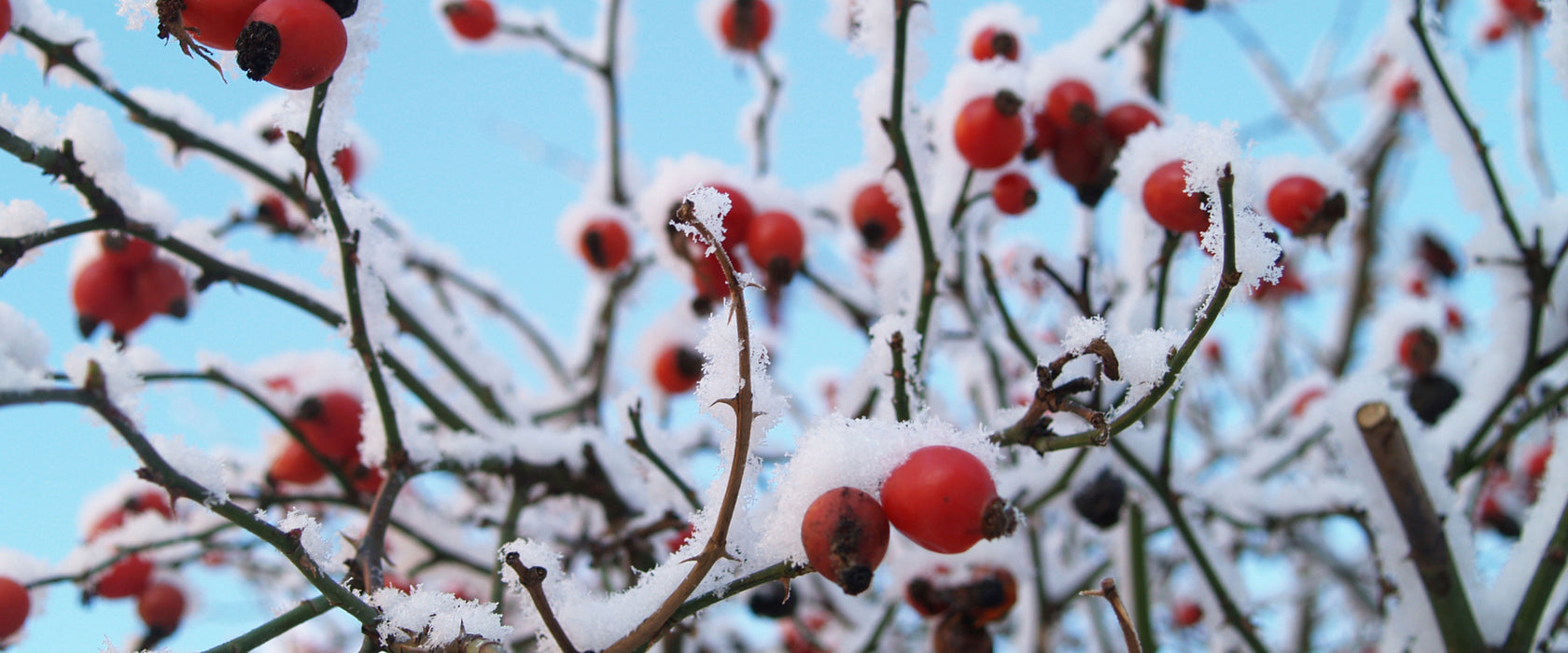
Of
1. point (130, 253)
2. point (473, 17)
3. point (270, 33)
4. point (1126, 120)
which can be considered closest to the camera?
point (270, 33)

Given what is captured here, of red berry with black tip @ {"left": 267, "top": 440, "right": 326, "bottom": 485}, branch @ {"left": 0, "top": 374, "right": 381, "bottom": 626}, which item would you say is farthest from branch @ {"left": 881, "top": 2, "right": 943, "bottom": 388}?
red berry with black tip @ {"left": 267, "top": 440, "right": 326, "bottom": 485}

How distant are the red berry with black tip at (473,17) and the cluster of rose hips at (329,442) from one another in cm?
133

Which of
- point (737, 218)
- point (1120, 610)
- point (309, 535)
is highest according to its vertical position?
point (737, 218)

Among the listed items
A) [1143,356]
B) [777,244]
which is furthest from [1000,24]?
[1143,356]

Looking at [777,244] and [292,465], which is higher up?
[292,465]

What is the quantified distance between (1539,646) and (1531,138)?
2.24 m

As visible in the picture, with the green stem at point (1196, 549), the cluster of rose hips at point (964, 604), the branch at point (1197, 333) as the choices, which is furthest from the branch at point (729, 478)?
the green stem at point (1196, 549)

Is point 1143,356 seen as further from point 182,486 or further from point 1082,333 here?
point 182,486

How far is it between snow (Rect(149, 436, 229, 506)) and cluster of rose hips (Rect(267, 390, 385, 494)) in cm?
89

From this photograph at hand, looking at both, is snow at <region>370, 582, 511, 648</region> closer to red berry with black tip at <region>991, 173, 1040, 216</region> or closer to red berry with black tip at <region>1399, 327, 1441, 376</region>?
red berry with black tip at <region>991, 173, 1040, 216</region>

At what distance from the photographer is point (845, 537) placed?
3.20 ft

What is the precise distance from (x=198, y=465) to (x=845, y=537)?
0.85 meters

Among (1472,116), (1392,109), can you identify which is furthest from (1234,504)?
(1392,109)

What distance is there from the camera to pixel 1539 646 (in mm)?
1764
